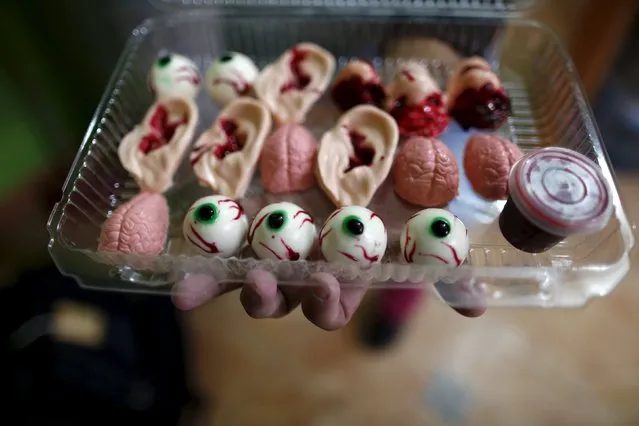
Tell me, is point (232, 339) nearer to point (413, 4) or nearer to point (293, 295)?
point (293, 295)

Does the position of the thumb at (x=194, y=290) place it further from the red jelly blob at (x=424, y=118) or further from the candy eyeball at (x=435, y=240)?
the red jelly blob at (x=424, y=118)

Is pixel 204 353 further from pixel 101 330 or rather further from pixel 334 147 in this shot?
pixel 334 147

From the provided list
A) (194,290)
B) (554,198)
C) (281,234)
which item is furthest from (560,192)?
(194,290)

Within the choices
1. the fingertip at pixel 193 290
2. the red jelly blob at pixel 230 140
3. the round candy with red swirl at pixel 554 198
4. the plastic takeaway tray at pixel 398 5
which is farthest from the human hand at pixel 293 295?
the plastic takeaway tray at pixel 398 5

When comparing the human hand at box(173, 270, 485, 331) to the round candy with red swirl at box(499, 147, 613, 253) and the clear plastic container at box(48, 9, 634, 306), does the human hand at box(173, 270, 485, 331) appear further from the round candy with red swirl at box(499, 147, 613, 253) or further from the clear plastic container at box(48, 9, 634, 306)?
the round candy with red swirl at box(499, 147, 613, 253)

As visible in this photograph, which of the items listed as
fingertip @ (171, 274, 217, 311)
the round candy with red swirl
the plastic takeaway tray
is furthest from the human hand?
the plastic takeaway tray

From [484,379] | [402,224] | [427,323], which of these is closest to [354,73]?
[402,224]
